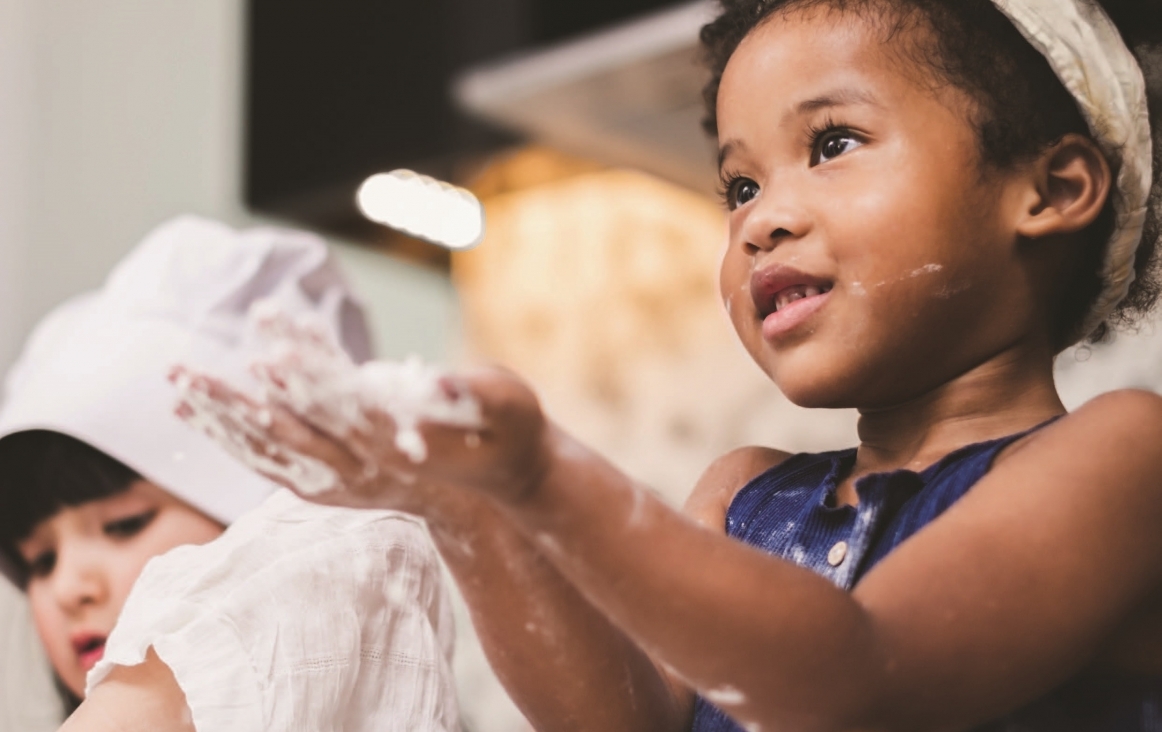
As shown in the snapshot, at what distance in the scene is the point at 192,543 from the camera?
747mm

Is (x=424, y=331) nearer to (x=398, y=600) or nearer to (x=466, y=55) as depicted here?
(x=466, y=55)

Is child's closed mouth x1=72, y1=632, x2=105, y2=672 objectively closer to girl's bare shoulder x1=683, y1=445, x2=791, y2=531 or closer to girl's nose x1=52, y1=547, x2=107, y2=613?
girl's nose x1=52, y1=547, x2=107, y2=613

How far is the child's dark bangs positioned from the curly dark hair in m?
0.45

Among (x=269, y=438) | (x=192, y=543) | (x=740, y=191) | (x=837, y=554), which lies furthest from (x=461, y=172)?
(x=269, y=438)

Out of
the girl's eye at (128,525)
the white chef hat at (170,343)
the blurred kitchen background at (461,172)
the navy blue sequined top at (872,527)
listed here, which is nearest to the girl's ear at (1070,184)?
the navy blue sequined top at (872,527)

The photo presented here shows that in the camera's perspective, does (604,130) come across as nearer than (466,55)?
Yes

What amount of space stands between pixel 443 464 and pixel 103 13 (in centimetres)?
149

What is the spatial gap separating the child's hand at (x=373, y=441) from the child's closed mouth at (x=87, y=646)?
1.24ft

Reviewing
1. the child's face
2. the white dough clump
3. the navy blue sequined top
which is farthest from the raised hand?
the child's face

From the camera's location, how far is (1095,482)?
474 millimetres

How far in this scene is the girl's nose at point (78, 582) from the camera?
29.9 inches

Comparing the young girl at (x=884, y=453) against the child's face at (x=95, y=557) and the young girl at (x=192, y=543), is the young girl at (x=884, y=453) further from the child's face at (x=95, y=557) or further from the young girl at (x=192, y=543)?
the child's face at (x=95, y=557)

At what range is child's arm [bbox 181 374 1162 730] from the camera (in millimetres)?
407

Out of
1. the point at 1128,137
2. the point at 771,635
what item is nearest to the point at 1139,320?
the point at 1128,137
